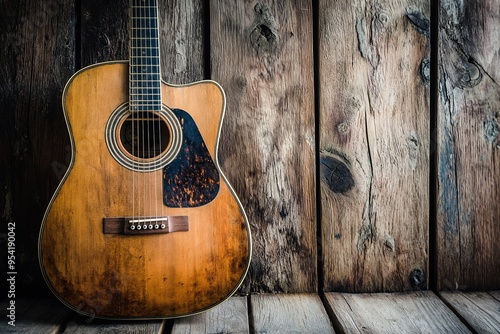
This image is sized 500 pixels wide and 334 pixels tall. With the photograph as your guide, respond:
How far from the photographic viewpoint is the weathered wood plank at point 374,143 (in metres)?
1.49

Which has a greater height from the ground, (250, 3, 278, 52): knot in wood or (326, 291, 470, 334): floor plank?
(250, 3, 278, 52): knot in wood

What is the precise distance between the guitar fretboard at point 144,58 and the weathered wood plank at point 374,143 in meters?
0.52

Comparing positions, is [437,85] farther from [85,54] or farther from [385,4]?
[85,54]

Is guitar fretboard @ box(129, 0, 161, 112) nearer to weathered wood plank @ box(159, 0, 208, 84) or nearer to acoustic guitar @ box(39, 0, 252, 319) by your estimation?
acoustic guitar @ box(39, 0, 252, 319)

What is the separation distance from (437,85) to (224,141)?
2.27 feet

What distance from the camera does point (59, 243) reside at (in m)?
1.22

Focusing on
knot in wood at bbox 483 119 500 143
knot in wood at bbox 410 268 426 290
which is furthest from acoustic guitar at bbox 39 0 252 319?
knot in wood at bbox 483 119 500 143

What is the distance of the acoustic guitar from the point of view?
122 centimetres

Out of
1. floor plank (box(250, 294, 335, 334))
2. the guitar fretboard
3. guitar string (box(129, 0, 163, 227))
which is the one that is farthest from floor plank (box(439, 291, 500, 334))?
the guitar fretboard

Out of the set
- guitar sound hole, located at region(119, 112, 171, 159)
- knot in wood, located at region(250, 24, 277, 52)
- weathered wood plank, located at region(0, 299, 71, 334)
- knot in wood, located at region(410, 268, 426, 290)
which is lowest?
weathered wood plank, located at region(0, 299, 71, 334)

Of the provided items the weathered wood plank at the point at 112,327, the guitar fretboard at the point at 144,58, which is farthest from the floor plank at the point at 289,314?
the guitar fretboard at the point at 144,58

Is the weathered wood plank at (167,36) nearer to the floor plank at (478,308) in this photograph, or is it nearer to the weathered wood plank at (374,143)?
the weathered wood plank at (374,143)

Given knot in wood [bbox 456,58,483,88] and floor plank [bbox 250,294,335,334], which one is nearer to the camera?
floor plank [bbox 250,294,335,334]

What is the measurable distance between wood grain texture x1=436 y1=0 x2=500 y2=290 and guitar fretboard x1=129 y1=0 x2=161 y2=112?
0.88m
